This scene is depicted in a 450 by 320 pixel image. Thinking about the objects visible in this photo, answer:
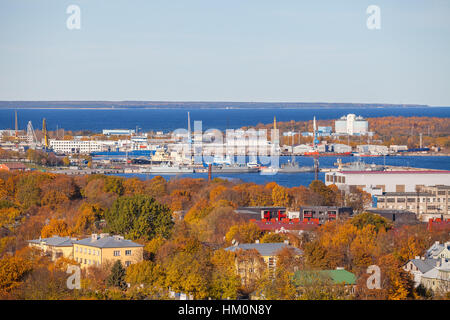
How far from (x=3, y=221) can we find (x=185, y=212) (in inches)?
131

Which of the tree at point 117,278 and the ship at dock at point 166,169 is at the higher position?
the tree at point 117,278

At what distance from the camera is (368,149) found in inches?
1977

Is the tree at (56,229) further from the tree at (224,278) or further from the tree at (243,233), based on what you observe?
the tree at (224,278)

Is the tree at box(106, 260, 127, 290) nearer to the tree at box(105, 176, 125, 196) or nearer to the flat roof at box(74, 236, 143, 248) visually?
the flat roof at box(74, 236, 143, 248)

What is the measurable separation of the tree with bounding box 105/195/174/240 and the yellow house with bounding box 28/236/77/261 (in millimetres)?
887

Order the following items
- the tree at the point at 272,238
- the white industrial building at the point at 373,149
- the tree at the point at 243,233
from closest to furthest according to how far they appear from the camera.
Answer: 1. the tree at the point at 272,238
2. the tree at the point at 243,233
3. the white industrial building at the point at 373,149

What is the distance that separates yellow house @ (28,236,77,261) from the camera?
12.6m

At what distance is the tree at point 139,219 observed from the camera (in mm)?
13984

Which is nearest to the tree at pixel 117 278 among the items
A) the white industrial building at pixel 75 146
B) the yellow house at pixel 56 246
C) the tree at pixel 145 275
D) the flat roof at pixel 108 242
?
the tree at pixel 145 275

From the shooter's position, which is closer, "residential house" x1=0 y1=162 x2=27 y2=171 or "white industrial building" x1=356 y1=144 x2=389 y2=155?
"residential house" x1=0 y1=162 x2=27 y2=171

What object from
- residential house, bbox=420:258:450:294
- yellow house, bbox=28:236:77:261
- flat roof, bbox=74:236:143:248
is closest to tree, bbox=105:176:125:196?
yellow house, bbox=28:236:77:261

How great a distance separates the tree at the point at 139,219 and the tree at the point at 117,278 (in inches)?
96.5

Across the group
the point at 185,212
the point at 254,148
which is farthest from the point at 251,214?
the point at 254,148
